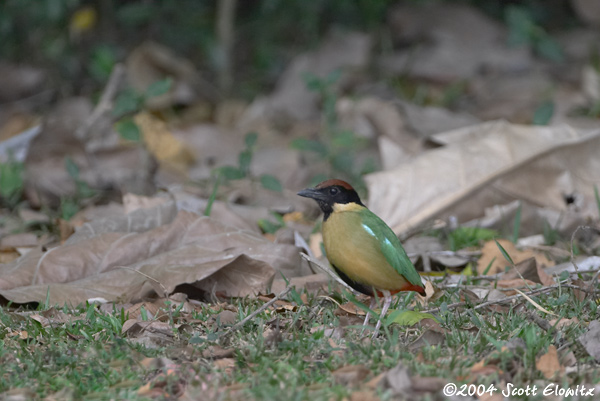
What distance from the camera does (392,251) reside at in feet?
13.9

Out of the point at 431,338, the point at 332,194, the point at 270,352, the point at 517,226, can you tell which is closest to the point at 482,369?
the point at 431,338

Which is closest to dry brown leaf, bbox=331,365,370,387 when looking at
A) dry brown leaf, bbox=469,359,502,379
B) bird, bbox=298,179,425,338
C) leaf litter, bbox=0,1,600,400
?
leaf litter, bbox=0,1,600,400

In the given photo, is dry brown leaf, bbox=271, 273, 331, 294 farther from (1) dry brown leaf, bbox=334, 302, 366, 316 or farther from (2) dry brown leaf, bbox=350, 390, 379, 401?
(2) dry brown leaf, bbox=350, 390, 379, 401

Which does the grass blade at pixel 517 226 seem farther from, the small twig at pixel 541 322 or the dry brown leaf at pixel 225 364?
the dry brown leaf at pixel 225 364

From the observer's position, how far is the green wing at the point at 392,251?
165 inches

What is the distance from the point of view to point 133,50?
396 inches

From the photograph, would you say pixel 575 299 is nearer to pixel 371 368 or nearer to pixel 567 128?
pixel 371 368

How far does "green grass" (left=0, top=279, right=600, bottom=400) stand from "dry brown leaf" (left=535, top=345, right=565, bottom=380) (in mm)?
30

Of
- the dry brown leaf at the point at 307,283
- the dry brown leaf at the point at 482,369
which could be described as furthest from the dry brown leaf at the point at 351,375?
the dry brown leaf at the point at 307,283

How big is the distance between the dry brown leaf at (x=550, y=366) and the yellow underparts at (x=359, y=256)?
1.01 m

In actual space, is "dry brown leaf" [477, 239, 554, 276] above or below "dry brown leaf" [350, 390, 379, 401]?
below

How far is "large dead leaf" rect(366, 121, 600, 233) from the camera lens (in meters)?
6.21

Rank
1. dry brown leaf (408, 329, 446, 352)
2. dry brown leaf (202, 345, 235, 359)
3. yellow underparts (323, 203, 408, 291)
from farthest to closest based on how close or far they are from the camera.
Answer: yellow underparts (323, 203, 408, 291)
dry brown leaf (408, 329, 446, 352)
dry brown leaf (202, 345, 235, 359)

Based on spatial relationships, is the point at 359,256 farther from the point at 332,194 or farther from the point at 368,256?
the point at 332,194
